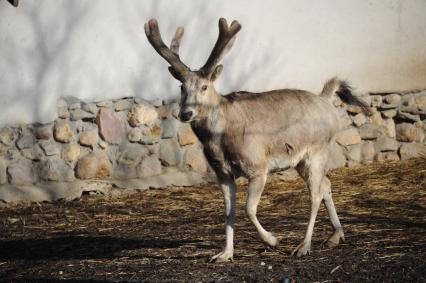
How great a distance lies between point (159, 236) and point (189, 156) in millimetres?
2589

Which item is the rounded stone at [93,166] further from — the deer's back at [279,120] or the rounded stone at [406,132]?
the rounded stone at [406,132]

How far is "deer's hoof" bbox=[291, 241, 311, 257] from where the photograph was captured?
251 inches

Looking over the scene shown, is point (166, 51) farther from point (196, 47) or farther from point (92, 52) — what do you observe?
point (196, 47)

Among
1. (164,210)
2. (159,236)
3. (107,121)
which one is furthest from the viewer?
(107,121)

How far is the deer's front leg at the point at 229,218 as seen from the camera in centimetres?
634

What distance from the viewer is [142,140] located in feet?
32.1

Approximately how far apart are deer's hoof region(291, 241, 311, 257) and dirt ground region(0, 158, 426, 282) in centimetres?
9

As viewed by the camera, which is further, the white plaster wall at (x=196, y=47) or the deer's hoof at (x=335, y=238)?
the white plaster wall at (x=196, y=47)

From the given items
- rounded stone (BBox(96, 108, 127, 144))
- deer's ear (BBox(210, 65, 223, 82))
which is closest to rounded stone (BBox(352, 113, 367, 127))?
rounded stone (BBox(96, 108, 127, 144))

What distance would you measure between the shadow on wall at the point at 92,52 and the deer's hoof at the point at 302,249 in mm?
3821

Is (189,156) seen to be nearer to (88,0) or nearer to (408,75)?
(88,0)

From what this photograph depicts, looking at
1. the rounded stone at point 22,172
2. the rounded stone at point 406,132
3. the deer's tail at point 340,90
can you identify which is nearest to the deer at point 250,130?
the deer's tail at point 340,90

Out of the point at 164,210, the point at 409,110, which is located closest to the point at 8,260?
the point at 164,210

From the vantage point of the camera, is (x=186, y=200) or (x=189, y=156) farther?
(x=189, y=156)
